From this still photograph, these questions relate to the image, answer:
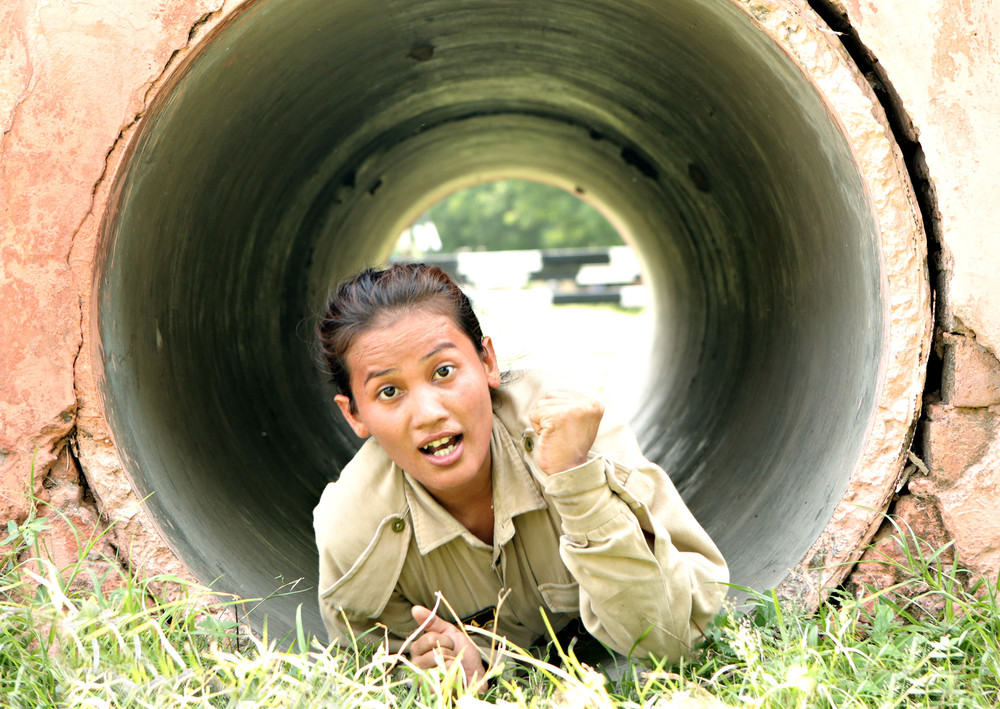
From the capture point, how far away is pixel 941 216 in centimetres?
228

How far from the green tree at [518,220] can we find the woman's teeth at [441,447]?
23.9 m

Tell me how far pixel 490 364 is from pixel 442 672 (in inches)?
35.7

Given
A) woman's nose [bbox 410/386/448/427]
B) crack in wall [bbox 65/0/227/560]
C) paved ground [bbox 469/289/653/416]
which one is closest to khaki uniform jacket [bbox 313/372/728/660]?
woman's nose [bbox 410/386/448/427]

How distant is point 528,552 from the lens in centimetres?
254

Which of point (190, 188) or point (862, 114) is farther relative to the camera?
point (190, 188)

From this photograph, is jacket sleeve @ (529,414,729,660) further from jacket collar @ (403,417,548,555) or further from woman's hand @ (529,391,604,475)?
jacket collar @ (403,417,548,555)

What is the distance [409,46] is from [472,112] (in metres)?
1.15

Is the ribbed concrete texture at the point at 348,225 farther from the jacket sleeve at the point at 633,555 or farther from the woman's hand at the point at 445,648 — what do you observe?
the woman's hand at the point at 445,648

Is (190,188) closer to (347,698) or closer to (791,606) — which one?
(347,698)

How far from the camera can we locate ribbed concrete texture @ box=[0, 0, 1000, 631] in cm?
229

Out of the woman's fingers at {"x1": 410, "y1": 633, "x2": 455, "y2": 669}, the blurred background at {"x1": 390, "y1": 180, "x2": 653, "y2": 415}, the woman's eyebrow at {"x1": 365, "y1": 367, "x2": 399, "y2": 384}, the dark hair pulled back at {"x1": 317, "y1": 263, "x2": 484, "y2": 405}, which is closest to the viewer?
the woman's fingers at {"x1": 410, "y1": 633, "x2": 455, "y2": 669}

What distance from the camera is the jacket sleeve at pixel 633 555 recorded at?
2.04 meters

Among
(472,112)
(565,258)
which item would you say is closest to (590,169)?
(472,112)

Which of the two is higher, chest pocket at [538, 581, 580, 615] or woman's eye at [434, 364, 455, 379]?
woman's eye at [434, 364, 455, 379]
